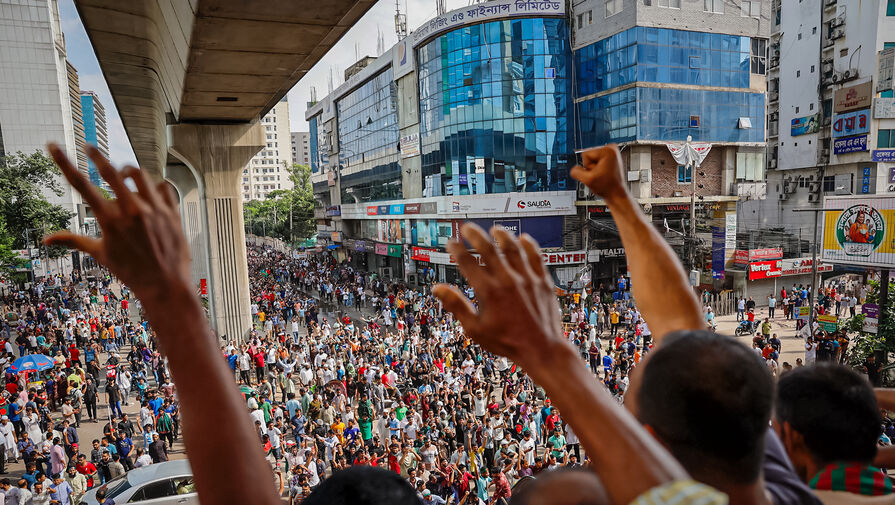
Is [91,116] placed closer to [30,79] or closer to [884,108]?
[30,79]

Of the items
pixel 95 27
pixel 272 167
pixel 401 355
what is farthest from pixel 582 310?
pixel 272 167

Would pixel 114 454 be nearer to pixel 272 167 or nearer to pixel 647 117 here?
pixel 647 117

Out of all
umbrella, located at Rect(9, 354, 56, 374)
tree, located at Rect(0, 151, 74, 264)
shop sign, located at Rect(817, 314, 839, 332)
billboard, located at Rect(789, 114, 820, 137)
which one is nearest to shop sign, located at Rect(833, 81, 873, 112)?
billboard, located at Rect(789, 114, 820, 137)

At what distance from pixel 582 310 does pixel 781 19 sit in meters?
40.9

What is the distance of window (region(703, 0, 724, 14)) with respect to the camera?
31.9 meters

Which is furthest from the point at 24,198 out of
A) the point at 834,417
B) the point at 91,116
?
the point at 91,116

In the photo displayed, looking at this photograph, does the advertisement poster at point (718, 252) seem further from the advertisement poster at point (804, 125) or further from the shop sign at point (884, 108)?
the advertisement poster at point (804, 125)

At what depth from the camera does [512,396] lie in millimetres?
12531

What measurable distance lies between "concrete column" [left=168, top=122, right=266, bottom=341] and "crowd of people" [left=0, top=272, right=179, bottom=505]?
2998mm

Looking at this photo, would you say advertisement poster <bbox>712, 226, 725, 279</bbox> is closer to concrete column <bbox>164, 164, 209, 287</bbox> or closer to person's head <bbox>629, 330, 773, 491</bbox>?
concrete column <bbox>164, 164, 209, 287</bbox>

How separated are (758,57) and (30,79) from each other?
80.2 m

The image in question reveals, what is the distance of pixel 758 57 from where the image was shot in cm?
3350

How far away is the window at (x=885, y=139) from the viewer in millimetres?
34781

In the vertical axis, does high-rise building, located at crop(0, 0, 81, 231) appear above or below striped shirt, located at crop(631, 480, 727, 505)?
above
